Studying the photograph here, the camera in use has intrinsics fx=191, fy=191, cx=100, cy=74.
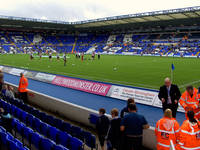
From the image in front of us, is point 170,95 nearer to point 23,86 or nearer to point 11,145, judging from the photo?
point 11,145

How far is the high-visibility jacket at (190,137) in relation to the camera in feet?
12.8

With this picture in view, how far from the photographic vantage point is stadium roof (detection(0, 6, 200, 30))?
1831 inches

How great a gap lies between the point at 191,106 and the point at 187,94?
39cm

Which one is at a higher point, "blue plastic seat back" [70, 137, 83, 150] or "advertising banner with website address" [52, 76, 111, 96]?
"advertising banner with website address" [52, 76, 111, 96]

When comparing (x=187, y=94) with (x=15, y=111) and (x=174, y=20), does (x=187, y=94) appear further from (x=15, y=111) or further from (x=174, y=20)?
(x=174, y=20)

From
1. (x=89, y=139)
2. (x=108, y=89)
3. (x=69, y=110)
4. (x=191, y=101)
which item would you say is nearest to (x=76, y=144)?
(x=89, y=139)

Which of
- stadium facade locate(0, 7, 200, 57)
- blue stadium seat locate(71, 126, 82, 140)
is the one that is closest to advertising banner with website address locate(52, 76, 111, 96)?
blue stadium seat locate(71, 126, 82, 140)

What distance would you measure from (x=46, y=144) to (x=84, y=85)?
29.7 feet

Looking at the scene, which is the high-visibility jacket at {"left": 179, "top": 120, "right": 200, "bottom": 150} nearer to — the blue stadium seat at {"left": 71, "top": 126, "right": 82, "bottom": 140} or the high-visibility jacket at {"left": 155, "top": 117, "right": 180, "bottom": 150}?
the high-visibility jacket at {"left": 155, "top": 117, "right": 180, "bottom": 150}

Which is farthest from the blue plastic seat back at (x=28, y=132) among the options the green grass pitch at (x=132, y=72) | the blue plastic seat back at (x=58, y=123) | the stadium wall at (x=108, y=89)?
the green grass pitch at (x=132, y=72)

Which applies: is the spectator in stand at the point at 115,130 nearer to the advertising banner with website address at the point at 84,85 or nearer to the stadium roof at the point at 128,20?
the advertising banner with website address at the point at 84,85

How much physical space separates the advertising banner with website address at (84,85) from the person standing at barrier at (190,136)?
8339mm

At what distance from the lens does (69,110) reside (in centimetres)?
862

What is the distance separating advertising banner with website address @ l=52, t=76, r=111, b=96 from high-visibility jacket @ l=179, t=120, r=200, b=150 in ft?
27.4
